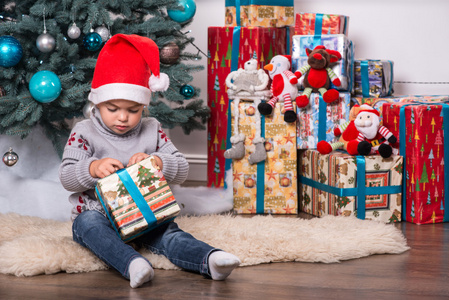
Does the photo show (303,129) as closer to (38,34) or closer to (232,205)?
(232,205)

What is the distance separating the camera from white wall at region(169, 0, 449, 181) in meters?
2.58

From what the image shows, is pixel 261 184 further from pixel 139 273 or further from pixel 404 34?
pixel 404 34

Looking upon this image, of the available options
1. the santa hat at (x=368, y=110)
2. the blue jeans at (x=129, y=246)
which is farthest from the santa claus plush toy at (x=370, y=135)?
the blue jeans at (x=129, y=246)

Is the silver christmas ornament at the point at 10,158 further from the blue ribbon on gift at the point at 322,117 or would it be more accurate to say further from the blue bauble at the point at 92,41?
the blue ribbon on gift at the point at 322,117

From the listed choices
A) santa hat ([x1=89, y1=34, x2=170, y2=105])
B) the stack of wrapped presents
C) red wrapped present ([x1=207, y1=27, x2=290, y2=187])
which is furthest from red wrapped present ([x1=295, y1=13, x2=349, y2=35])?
santa hat ([x1=89, y1=34, x2=170, y2=105])

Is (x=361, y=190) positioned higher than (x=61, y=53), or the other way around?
(x=61, y=53)

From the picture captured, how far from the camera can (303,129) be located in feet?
6.96

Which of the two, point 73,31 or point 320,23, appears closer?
point 73,31

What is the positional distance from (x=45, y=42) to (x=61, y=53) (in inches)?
3.0

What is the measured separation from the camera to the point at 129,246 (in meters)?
1.33

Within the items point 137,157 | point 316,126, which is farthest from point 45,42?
point 316,126

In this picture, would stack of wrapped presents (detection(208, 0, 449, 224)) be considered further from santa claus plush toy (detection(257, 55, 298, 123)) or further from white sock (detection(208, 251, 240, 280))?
white sock (detection(208, 251, 240, 280))

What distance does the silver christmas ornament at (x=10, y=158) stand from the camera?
6.56 feet

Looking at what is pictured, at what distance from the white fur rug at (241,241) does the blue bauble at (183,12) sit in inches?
32.3
